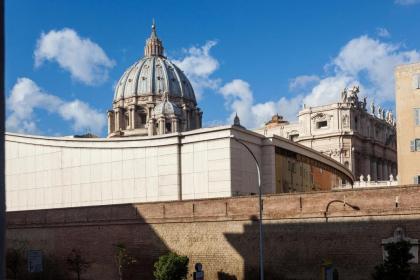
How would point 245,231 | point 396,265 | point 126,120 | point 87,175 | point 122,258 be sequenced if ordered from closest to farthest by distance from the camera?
1. point 396,265
2. point 245,231
3. point 122,258
4. point 87,175
5. point 126,120

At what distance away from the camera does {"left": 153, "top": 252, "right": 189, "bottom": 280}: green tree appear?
34.5 meters

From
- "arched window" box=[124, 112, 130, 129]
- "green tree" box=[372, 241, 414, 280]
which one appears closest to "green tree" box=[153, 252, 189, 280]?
"green tree" box=[372, 241, 414, 280]

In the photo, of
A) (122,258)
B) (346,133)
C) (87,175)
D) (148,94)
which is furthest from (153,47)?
(122,258)

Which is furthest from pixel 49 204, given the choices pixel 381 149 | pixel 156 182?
pixel 381 149

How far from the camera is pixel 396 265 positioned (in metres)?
26.8

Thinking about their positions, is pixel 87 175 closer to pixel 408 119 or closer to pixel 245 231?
pixel 245 231

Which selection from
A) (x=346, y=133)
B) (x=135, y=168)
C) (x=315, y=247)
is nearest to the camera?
(x=315, y=247)

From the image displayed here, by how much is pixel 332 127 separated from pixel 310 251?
73.6 metres

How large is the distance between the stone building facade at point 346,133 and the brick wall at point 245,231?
62.4 m

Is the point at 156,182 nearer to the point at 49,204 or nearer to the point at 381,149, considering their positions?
the point at 49,204

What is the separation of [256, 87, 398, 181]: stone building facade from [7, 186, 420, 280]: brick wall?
62.4 meters

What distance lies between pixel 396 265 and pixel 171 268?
12564 millimetres

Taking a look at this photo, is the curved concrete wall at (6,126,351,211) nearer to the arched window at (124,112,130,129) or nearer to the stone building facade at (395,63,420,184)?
the stone building facade at (395,63,420,184)

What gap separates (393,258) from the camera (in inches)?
1061
